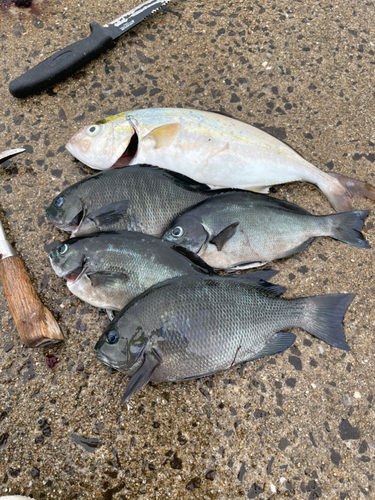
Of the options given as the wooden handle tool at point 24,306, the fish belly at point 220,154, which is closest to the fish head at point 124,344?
the wooden handle tool at point 24,306

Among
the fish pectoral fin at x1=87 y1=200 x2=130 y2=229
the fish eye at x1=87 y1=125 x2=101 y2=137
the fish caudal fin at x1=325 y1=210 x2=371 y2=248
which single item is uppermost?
the fish eye at x1=87 y1=125 x2=101 y2=137

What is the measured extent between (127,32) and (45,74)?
0.76 meters

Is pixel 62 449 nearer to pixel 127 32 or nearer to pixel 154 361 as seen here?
pixel 154 361

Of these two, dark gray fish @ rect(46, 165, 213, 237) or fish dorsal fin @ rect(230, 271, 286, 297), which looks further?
dark gray fish @ rect(46, 165, 213, 237)

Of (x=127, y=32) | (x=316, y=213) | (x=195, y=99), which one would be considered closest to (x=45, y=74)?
(x=127, y=32)

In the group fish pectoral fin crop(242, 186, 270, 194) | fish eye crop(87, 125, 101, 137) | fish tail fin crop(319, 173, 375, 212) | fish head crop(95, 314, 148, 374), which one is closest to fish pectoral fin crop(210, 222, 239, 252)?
fish pectoral fin crop(242, 186, 270, 194)

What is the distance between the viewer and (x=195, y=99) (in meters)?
2.72

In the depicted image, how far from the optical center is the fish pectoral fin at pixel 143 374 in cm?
165

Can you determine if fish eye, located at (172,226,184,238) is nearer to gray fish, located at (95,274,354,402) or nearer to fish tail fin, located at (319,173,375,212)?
gray fish, located at (95,274,354,402)

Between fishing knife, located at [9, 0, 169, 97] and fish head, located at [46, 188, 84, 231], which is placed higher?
fishing knife, located at [9, 0, 169, 97]

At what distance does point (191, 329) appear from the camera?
1739 mm

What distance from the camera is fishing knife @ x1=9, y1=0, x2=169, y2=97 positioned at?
260 cm

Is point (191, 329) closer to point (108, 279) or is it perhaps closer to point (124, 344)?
point (124, 344)

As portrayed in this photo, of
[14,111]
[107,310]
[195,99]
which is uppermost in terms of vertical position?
[14,111]
